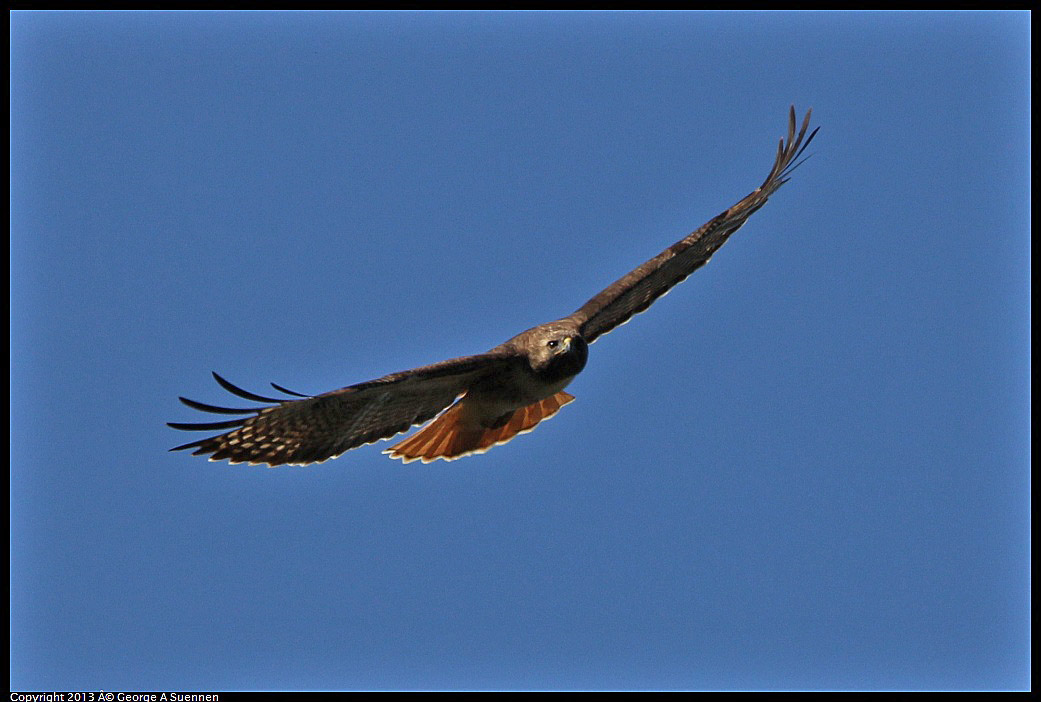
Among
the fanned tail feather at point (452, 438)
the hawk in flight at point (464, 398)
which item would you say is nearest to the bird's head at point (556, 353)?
the hawk in flight at point (464, 398)

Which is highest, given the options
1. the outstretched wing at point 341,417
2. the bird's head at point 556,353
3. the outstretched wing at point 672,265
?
the outstretched wing at point 672,265

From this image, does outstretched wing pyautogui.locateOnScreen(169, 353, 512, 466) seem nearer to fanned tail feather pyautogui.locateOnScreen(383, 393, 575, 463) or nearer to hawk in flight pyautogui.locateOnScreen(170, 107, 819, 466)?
hawk in flight pyautogui.locateOnScreen(170, 107, 819, 466)

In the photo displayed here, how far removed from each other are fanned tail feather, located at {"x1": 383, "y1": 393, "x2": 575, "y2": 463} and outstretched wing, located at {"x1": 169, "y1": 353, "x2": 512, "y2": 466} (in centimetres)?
64

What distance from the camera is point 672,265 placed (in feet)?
39.1

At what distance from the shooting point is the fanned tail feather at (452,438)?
442 inches

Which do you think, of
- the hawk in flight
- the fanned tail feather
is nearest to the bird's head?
the hawk in flight

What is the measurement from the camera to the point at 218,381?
841cm

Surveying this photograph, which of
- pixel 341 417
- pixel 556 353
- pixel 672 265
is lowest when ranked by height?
pixel 341 417

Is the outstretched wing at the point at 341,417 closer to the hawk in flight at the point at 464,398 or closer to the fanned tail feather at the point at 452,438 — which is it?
the hawk in flight at the point at 464,398

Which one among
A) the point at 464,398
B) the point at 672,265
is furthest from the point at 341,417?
the point at 672,265

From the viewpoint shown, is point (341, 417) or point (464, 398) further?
point (464, 398)

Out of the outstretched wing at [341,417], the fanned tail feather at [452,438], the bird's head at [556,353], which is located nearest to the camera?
the outstretched wing at [341,417]

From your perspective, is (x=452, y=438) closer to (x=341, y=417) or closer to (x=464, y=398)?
(x=464, y=398)

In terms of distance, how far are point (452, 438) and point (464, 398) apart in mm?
626
